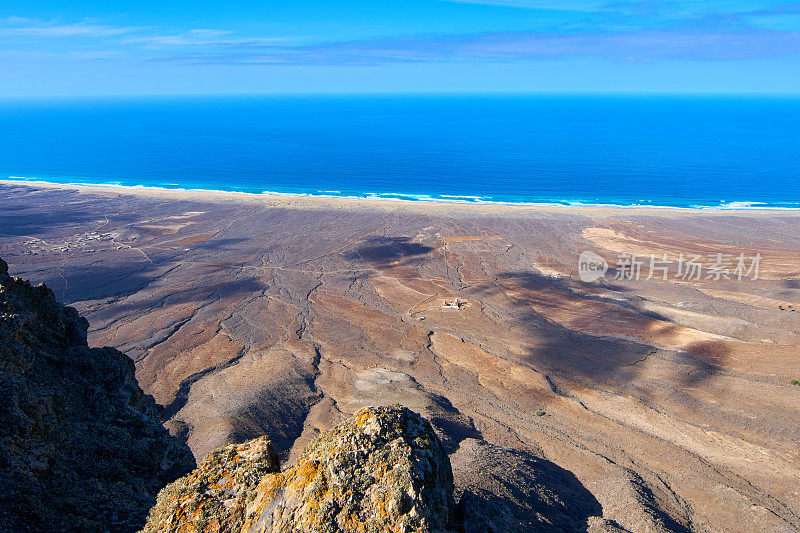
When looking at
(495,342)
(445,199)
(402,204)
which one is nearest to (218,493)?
(495,342)

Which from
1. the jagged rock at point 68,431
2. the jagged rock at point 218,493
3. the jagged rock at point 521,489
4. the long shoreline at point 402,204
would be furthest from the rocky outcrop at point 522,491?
the long shoreline at point 402,204

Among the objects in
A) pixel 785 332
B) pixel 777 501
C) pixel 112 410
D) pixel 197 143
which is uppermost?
pixel 197 143

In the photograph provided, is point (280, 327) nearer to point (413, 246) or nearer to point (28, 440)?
point (413, 246)

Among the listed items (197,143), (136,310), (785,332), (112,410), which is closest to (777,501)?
(785,332)

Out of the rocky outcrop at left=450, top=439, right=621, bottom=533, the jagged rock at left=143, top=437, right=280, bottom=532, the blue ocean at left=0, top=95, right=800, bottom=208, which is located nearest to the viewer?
the jagged rock at left=143, top=437, right=280, bottom=532

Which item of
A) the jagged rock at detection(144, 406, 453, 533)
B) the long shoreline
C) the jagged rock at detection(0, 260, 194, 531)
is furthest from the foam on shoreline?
the jagged rock at detection(144, 406, 453, 533)

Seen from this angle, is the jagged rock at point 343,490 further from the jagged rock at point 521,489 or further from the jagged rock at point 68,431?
the jagged rock at point 521,489

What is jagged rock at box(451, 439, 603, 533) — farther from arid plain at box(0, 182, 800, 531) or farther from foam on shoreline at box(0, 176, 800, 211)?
foam on shoreline at box(0, 176, 800, 211)
